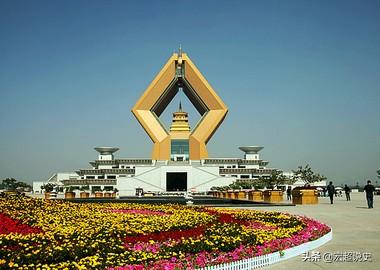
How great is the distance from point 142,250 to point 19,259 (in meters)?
1.24

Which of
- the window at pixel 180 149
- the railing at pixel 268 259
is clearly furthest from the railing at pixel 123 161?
the railing at pixel 268 259

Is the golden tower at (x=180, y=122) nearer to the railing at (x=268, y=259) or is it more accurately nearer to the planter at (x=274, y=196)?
the planter at (x=274, y=196)

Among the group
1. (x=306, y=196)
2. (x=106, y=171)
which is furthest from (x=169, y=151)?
(x=306, y=196)

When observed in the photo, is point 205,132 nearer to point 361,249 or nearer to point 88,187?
point 88,187

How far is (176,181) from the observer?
1698 inches

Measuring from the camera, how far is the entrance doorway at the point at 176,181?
41778 mm

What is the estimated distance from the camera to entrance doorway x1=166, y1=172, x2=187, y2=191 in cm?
4178

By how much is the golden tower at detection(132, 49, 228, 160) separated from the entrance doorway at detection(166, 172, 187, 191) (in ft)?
12.7

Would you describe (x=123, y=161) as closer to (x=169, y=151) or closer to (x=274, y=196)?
(x=169, y=151)

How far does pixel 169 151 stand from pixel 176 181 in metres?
4.43

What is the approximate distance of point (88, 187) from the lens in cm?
4341

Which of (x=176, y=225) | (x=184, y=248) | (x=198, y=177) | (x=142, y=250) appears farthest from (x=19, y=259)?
(x=198, y=177)

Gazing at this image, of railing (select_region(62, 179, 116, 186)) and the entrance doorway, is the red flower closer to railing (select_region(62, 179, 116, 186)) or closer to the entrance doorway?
the entrance doorway

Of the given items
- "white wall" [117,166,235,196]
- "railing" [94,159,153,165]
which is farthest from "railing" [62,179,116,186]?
"railing" [94,159,153,165]
